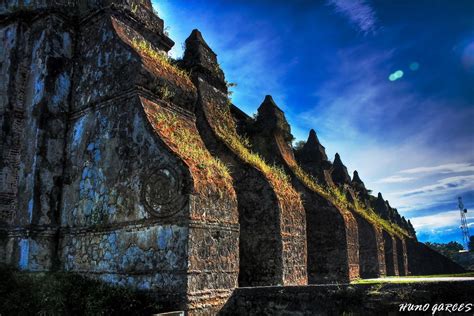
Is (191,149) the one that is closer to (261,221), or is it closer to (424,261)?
(261,221)

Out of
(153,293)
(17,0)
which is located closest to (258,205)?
(153,293)

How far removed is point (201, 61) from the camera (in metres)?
10.5

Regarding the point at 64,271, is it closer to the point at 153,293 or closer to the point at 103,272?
the point at 103,272

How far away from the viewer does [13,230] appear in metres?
7.37

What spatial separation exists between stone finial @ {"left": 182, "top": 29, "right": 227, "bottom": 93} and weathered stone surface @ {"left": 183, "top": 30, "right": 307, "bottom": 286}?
116 centimetres

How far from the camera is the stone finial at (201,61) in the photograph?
10441mm

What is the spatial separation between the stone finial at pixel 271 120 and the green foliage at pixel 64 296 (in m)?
7.80

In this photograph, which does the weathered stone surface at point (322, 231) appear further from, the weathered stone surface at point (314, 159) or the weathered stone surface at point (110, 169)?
A: the weathered stone surface at point (110, 169)

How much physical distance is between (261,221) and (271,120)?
17.2ft

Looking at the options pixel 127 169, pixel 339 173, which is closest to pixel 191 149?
pixel 127 169

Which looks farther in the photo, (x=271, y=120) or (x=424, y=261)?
(x=424, y=261)

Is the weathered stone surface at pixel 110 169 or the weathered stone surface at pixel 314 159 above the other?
the weathered stone surface at pixel 314 159

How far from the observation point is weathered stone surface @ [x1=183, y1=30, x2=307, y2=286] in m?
8.49

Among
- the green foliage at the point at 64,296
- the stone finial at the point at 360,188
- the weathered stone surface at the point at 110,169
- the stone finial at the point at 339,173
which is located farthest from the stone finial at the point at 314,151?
the green foliage at the point at 64,296
